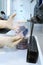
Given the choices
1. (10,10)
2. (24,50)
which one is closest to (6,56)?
(24,50)

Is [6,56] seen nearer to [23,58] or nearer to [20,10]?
[23,58]

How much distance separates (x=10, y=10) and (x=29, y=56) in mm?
4307

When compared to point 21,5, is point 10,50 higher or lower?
lower

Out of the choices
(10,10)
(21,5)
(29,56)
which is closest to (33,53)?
(29,56)

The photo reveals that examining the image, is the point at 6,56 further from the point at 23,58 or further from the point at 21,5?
the point at 21,5

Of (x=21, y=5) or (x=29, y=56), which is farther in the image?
(x=21, y=5)

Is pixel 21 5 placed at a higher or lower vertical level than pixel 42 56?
higher

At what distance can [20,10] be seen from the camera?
4410 millimetres

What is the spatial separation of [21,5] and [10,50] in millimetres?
3654

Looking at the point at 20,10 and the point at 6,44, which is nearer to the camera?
the point at 6,44

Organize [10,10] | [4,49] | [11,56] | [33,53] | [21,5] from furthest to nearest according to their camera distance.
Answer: [10,10], [21,5], [4,49], [11,56], [33,53]

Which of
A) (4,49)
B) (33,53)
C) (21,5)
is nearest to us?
(33,53)

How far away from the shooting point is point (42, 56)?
58 cm

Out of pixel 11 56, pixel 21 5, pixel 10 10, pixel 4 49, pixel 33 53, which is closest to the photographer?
pixel 33 53
